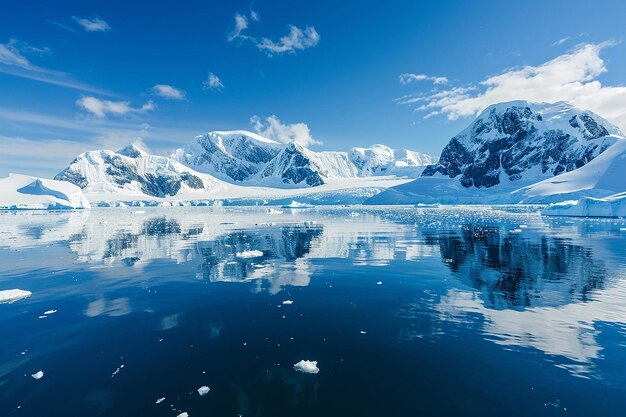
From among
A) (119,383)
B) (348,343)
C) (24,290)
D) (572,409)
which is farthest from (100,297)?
(572,409)

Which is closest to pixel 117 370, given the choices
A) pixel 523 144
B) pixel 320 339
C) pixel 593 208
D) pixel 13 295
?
pixel 320 339

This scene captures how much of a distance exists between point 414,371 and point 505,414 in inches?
72.2

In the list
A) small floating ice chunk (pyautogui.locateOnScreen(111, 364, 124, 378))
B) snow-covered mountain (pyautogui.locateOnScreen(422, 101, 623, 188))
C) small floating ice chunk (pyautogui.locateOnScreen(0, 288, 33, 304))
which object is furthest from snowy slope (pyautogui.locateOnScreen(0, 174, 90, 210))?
snow-covered mountain (pyautogui.locateOnScreen(422, 101, 623, 188))

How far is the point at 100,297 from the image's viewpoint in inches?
516

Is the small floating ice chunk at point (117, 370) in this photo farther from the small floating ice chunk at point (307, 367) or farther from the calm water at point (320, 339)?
the small floating ice chunk at point (307, 367)

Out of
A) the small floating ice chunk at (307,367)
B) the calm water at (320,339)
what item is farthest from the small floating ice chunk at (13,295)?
the small floating ice chunk at (307,367)

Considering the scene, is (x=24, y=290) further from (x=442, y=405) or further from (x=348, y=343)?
(x=442, y=405)

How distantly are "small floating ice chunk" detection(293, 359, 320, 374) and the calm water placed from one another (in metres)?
0.17

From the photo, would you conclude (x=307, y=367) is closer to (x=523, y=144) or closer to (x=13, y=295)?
(x=13, y=295)

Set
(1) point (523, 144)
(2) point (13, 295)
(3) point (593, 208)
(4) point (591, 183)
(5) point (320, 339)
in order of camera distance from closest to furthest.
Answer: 1. (5) point (320, 339)
2. (2) point (13, 295)
3. (3) point (593, 208)
4. (4) point (591, 183)
5. (1) point (523, 144)

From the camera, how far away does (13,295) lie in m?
13.0

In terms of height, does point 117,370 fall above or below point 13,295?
below

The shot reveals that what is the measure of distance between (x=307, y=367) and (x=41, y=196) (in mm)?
139283

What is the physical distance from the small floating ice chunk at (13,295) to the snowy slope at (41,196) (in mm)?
119694
